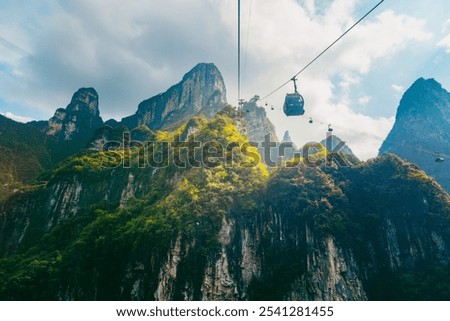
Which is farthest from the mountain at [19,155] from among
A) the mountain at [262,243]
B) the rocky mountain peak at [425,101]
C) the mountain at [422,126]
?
the rocky mountain peak at [425,101]

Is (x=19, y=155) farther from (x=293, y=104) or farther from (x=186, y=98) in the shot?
(x=293, y=104)

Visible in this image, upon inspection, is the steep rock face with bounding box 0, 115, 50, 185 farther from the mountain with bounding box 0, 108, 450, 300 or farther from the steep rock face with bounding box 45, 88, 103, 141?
the mountain with bounding box 0, 108, 450, 300

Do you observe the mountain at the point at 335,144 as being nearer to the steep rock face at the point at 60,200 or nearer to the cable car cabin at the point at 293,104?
the cable car cabin at the point at 293,104

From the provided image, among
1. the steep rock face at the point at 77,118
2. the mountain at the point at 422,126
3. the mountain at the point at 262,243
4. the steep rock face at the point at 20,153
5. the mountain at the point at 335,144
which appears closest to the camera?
the mountain at the point at 262,243

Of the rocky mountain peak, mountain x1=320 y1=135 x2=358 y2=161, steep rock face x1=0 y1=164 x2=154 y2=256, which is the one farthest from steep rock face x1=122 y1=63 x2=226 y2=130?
the rocky mountain peak

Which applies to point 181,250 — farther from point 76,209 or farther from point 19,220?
point 19,220

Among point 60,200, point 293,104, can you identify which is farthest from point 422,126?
point 60,200
